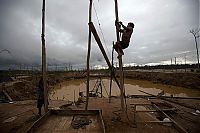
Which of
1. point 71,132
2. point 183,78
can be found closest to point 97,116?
point 71,132

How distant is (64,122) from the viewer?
611 centimetres

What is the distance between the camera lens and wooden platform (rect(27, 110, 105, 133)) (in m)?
5.33

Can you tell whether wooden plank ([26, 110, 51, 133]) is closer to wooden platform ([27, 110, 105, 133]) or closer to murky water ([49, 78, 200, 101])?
wooden platform ([27, 110, 105, 133])

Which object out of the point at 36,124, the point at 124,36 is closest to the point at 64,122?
the point at 36,124

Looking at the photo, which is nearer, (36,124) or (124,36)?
(36,124)

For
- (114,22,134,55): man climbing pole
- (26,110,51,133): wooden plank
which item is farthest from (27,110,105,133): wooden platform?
(114,22,134,55): man climbing pole

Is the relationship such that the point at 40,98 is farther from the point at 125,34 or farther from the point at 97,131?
the point at 125,34

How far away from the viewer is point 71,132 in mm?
5234

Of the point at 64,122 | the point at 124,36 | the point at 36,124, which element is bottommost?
the point at 64,122

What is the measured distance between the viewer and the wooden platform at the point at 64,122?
210 inches

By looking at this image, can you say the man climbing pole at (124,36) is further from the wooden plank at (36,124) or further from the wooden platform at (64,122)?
the wooden plank at (36,124)

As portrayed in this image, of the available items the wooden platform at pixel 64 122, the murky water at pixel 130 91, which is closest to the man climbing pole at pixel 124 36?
the wooden platform at pixel 64 122

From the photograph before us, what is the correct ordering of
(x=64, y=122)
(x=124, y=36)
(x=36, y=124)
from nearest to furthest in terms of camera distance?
(x=36, y=124)
(x=64, y=122)
(x=124, y=36)

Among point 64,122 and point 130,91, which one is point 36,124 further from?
point 130,91
